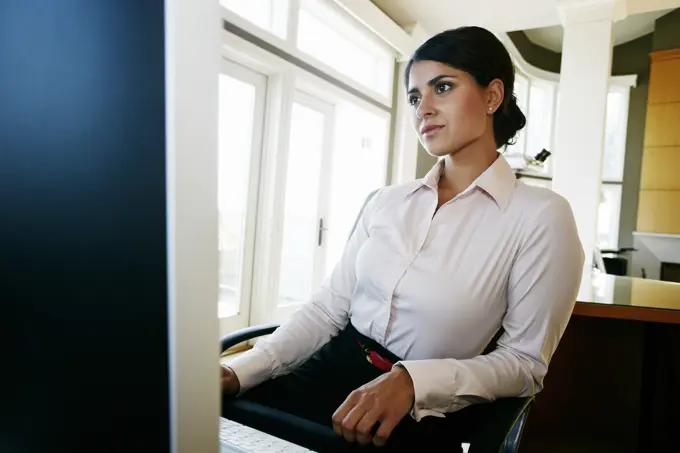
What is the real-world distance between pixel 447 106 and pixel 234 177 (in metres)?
2.85

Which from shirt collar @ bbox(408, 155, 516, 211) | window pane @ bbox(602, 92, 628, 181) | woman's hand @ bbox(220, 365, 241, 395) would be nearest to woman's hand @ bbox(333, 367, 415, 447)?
woman's hand @ bbox(220, 365, 241, 395)

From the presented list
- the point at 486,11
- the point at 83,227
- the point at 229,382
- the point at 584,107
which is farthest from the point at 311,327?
the point at 486,11

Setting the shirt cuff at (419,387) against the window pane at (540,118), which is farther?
the window pane at (540,118)

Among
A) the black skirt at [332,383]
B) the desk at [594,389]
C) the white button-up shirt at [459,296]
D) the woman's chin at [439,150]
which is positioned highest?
the woman's chin at [439,150]

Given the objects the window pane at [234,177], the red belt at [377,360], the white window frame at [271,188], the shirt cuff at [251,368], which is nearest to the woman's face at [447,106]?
the red belt at [377,360]

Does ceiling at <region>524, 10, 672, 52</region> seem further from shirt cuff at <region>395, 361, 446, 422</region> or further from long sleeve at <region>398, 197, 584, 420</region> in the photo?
shirt cuff at <region>395, 361, 446, 422</region>

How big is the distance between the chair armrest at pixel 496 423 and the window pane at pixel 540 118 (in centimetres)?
782

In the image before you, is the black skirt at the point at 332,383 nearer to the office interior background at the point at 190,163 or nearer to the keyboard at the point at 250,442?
the keyboard at the point at 250,442

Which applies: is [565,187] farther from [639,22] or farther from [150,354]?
[150,354]

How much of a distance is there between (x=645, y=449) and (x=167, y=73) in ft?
5.16

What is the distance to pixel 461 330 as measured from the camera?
959 mm

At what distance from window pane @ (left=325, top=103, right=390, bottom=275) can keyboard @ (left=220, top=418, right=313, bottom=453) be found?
4.15 metres

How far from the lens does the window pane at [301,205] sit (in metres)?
4.38

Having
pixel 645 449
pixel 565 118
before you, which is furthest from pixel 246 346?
pixel 565 118
